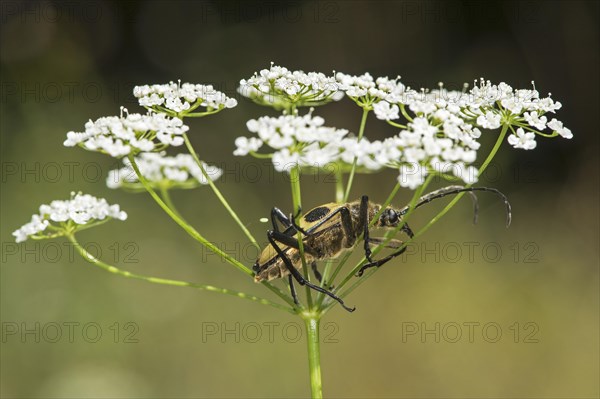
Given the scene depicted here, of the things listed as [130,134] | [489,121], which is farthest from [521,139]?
[130,134]

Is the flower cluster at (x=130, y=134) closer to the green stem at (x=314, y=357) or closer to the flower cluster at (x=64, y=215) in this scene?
the flower cluster at (x=64, y=215)

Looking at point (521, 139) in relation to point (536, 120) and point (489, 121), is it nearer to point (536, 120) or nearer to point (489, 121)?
point (536, 120)

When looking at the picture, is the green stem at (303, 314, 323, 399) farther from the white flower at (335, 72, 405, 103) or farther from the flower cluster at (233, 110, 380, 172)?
the white flower at (335, 72, 405, 103)

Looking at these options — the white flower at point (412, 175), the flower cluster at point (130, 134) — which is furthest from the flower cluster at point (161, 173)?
the white flower at point (412, 175)

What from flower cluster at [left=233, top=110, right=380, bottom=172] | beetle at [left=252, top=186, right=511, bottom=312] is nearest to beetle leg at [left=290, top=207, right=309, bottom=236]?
beetle at [left=252, top=186, right=511, bottom=312]

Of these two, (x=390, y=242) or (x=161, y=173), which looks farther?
(x=161, y=173)

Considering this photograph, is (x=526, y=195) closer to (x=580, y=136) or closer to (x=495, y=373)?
(x=580, y=136)
